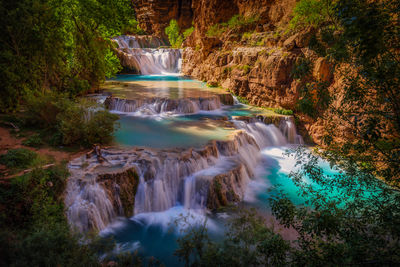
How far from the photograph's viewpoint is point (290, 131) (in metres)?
14.8

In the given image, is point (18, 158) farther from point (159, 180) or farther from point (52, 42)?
point (52, 42)

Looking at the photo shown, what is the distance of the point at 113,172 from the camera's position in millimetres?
7758

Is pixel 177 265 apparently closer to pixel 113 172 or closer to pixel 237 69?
pixel 113 172

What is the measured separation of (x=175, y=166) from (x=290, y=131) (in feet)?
29.0

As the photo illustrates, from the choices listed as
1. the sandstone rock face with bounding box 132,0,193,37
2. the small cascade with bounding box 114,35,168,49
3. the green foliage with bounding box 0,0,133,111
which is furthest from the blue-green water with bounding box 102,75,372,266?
the sandstone rock face with bounding box 132,0,193,37

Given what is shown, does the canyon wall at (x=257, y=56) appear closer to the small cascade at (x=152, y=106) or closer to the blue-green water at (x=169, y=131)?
the blue-green water at (x=169, y=131)

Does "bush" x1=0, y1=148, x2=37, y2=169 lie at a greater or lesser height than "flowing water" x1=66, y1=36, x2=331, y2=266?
greater

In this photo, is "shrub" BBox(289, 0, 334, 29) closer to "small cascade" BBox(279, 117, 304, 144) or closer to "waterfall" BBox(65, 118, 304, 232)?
"small cascade" BBox(279, 117, 304, 144)

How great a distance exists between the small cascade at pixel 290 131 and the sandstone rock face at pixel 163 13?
44254 millimetres

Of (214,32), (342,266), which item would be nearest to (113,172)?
(342,266)

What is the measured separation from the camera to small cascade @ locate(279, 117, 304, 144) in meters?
14.8

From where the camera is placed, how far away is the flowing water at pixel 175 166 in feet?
23.5

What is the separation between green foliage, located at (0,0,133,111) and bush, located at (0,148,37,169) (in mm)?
4102

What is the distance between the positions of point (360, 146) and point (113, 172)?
6.65 m
